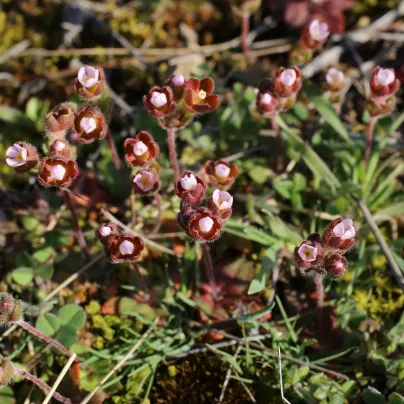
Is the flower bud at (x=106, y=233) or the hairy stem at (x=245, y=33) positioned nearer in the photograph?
the flower bud at (x=106, y=233)

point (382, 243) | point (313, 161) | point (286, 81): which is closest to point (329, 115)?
point (313, 161)

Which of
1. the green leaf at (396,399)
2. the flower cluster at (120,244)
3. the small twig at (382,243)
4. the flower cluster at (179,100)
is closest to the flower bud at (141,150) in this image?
the flower cluster at (179,100)

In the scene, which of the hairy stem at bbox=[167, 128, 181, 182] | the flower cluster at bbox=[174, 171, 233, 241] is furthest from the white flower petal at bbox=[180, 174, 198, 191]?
the hairy stem at bbox=[167, 128, 181, 182]

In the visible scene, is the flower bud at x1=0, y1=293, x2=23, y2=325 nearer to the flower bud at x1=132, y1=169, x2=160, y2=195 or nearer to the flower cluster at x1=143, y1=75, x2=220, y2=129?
the flower bud at x1=132, y1=169, x2=160, y2=195

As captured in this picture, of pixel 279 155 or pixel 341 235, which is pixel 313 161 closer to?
pixel 279 155

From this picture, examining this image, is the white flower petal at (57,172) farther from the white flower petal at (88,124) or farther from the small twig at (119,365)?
the small twig at (119,365)
